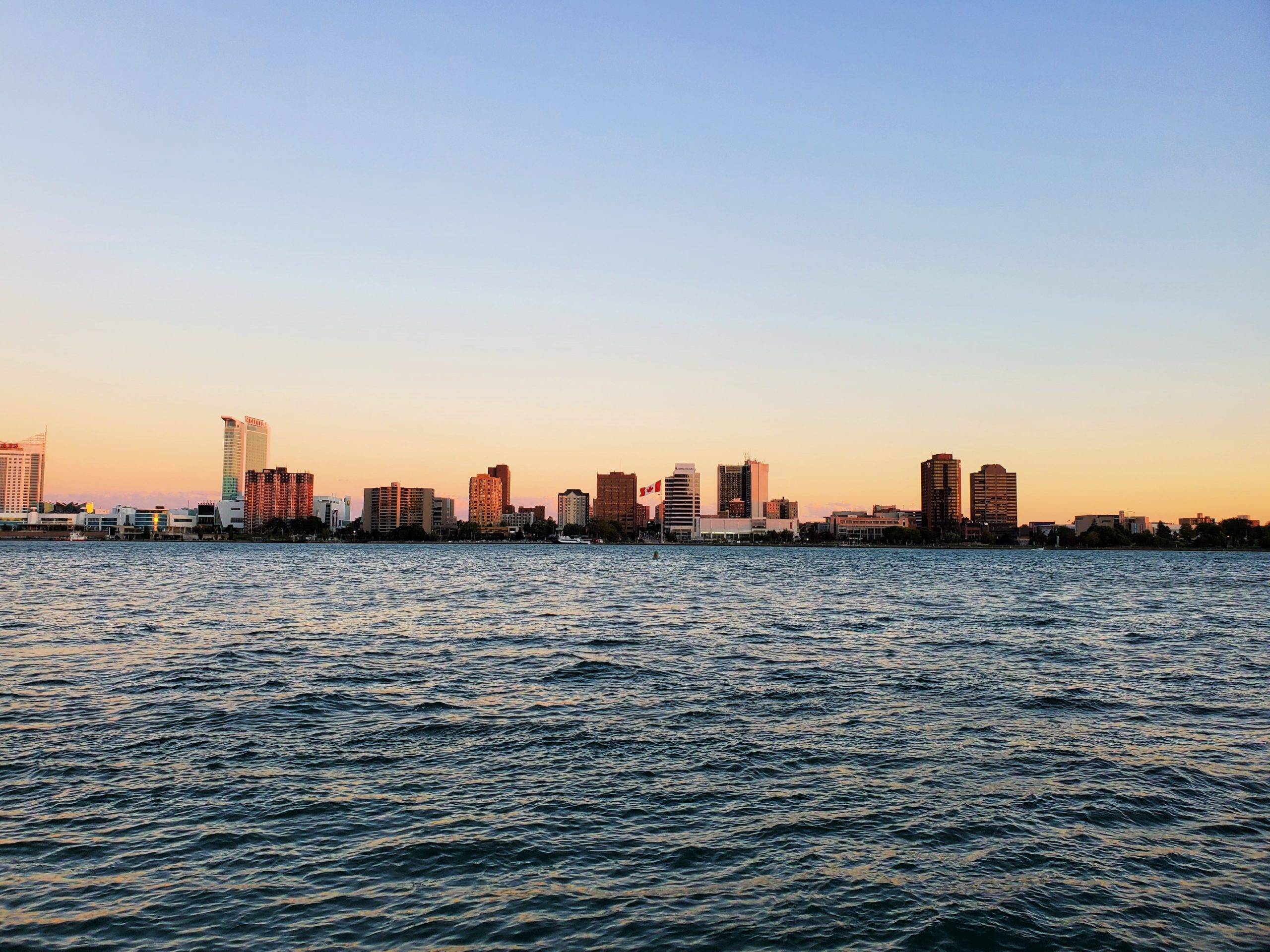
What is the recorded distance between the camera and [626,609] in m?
64.6

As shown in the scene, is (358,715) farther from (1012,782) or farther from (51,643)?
(51,643)

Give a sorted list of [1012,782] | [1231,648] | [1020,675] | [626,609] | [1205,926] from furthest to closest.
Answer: [626,609] → [1231,648] → [1020,675] → [1012,782] → [1205,926]

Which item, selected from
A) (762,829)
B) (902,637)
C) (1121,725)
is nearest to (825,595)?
(902,637)

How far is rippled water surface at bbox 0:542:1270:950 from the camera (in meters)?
12.5

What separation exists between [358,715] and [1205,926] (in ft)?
68.4

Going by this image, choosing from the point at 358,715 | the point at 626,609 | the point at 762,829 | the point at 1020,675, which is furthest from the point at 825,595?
the point at 762,829

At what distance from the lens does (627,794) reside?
18.0 m

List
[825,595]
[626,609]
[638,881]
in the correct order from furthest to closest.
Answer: [825,595] < [626,609] < [638,881]

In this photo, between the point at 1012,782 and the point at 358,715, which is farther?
the point at 358,715

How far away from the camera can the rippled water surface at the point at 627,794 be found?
41.2 feet

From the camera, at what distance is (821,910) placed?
12867 millimetres

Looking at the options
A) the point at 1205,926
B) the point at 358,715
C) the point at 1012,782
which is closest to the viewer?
the point at 1205,926

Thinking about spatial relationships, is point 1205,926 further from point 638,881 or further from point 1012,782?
point 638,881

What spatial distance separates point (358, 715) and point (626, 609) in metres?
40.2
